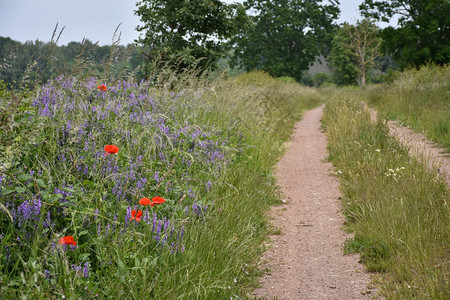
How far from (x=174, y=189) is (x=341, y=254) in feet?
5.73

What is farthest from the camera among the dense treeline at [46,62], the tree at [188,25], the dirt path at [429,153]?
the tree at [188,25]

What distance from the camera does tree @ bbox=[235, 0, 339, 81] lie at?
47656mm

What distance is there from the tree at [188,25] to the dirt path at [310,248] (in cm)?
996

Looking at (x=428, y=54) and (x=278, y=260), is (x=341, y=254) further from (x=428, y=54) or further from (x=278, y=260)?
(x=428, y=54)

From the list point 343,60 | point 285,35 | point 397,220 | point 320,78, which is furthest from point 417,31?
point 320,78

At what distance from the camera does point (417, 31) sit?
27172 mm

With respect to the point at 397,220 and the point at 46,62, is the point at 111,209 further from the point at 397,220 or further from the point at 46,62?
the point at 397,220

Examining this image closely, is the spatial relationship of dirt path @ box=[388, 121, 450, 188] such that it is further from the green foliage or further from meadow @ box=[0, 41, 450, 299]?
the green foliage

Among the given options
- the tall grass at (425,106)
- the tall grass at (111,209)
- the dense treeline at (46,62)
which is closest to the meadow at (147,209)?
the tall grass at (111,209)

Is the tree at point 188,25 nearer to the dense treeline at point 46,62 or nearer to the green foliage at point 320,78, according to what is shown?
the dense treeline at point 46,62

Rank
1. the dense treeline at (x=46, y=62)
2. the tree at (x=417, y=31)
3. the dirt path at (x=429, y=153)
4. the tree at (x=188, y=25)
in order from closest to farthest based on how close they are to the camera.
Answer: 1. the dense treeline at (x=46, y=62)
2. the dirt path at (x=429, y=153)
3. the tree at (x=188, y=25)
4. the tree at (x=417, y=31)

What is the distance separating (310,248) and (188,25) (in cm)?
1337

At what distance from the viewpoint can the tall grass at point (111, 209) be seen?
230cm

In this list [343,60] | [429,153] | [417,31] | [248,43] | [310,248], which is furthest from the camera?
[248,43]
